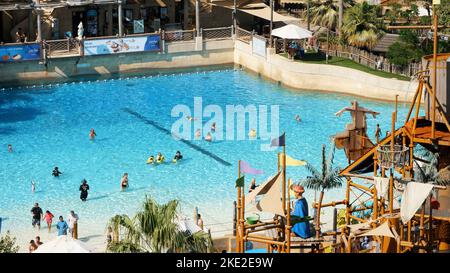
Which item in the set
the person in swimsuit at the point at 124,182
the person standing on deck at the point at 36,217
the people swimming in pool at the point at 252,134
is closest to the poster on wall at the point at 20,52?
the people swimming in pool at the point at 252,134

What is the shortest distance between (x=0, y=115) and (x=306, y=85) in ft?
51.2

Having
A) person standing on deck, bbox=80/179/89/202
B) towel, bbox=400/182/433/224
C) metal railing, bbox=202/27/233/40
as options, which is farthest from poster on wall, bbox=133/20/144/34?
towel, bbox=400/182/433/224

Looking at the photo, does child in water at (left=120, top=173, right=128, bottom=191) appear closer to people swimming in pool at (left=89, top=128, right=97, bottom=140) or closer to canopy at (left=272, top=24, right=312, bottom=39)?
people swimming in pool at (left=89, top=128, right=97, bottom=140)

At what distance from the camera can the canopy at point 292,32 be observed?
5497 centimetres

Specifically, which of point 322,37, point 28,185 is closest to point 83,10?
point 322,37

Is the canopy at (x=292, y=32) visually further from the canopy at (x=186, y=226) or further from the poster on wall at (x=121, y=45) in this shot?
the canopy at (x=186, y=226)

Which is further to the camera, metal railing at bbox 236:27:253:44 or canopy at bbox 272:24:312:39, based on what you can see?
metal railing at bbox 236:27:253:44

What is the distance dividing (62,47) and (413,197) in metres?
37.3

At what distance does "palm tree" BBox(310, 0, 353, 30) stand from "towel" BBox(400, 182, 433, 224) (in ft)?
123

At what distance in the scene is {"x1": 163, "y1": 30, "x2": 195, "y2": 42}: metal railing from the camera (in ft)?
191

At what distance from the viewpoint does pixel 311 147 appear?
142ft

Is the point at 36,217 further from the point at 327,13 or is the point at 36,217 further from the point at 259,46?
the point at 327,13

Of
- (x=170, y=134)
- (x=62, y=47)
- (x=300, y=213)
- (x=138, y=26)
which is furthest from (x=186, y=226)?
(x=138, y=26)
